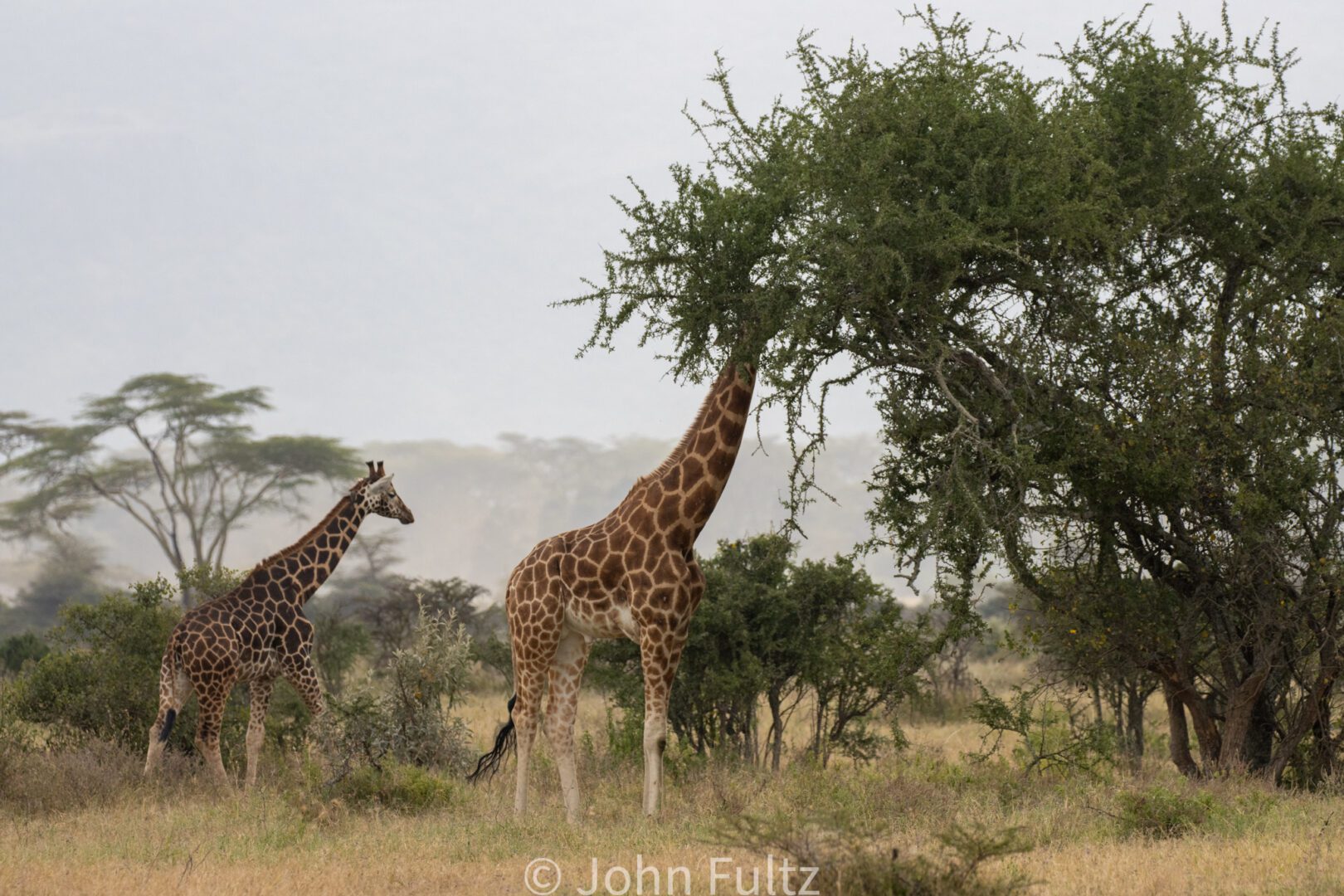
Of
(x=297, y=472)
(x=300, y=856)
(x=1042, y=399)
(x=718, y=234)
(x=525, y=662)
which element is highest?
(x=297, y=472)

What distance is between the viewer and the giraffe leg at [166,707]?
12391mm

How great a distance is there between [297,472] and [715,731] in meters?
37.4

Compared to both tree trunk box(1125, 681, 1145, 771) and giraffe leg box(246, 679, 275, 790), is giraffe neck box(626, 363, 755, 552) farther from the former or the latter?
tree trunk box(1125, 681, 1145, 771)

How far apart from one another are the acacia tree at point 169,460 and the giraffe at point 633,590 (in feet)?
117

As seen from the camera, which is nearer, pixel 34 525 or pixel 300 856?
pixel 300 856

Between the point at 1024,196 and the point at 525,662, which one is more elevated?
the point at 1024,196

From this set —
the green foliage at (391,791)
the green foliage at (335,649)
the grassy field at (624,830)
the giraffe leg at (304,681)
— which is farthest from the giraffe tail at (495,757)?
the green foliage at (335,649)

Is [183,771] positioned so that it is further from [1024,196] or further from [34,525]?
[34,525]

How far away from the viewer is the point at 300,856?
30.2ft

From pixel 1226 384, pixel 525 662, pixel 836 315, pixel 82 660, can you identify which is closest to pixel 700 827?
pixel 525 662

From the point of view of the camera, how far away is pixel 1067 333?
39.6ft

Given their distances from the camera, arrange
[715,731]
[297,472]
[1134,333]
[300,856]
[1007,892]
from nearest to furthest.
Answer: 1. [1007,892]
2. [300,856]
3. [1134,333]
4. [715,731]
5. [297,472]

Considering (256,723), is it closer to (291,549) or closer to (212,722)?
(212,722)

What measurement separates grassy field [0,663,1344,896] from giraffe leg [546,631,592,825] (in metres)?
0.41
